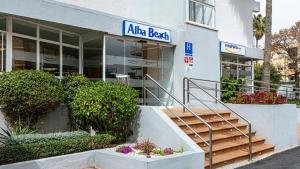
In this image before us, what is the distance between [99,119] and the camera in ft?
33.4

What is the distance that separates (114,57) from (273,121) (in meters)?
5.72

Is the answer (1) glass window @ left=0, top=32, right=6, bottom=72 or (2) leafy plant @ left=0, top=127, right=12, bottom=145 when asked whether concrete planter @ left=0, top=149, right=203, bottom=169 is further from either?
(1) glass window @ left=0, top=32, right=6, bottom=72

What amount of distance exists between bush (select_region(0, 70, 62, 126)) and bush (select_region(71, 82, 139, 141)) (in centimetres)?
69

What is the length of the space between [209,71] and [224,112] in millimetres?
3149

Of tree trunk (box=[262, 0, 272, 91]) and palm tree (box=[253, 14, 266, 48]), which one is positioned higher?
palm tree (box=[253, 14, 266, 48])

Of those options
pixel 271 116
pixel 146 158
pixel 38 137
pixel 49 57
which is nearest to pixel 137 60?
pixel 49 57

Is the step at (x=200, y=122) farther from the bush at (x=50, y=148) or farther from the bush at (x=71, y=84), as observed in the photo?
the bush at (x=71, y=84)

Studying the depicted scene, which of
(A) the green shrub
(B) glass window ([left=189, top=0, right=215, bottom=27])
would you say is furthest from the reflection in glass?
(B) glass window ([left=189, top=0, right=215, bottom=27])

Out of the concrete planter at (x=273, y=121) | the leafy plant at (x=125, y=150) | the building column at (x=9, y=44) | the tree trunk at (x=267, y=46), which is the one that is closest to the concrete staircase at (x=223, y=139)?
the concrete planter at (x=273, y=121)

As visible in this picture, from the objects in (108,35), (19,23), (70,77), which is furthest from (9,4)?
(108,35)

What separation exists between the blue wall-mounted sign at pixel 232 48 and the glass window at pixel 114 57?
7.14 metres

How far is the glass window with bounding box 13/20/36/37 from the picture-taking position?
36.5ft

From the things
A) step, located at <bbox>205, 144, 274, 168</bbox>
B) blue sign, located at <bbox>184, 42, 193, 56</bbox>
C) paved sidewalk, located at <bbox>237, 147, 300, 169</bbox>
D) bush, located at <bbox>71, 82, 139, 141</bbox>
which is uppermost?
blue sign, located at <bbox>184, 42, 193, 56</bbox>

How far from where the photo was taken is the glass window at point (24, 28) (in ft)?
36.5
